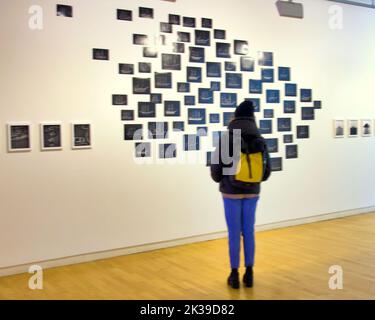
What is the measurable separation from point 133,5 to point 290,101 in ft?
8.60

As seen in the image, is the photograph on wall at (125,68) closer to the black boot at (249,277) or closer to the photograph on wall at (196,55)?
the photograph on wall at (196,55)

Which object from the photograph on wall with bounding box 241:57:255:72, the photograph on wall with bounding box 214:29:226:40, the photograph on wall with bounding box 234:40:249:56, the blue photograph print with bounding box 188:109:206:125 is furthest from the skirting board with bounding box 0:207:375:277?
the photograph on wall with bounding box 214:29:226:40

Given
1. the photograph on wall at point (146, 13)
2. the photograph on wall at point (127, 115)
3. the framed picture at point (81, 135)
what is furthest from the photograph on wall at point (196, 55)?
the framed picture at point (81, 135)

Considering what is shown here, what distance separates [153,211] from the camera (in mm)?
5996

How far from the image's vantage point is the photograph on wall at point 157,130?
5906 millimetres

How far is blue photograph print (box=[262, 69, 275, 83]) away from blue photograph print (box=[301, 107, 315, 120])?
0.72 meters

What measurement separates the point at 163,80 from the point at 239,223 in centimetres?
222

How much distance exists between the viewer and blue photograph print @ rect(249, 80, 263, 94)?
22.0 ft

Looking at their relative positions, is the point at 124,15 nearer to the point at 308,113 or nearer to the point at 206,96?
the point at 206,96

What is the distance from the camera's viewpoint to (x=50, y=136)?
17.3 feet

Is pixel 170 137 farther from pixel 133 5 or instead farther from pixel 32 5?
pixel 32 5

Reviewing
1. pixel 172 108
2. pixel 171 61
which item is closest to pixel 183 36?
pixel 171 61

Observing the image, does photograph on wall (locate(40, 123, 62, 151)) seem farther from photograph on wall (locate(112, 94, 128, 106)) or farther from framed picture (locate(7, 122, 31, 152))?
photograph on wall (locate(112, 94, 128, 106))
